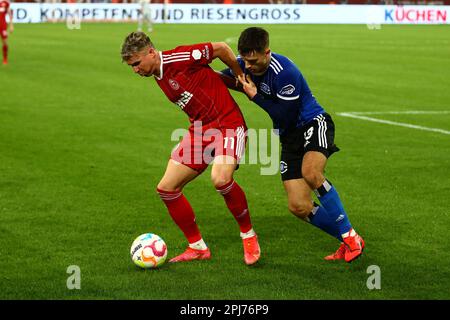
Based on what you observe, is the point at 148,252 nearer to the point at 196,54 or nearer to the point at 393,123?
the point at 196,54

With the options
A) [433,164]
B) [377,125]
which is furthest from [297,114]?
[377,125]

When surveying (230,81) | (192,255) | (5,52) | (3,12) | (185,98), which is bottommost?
(192,255)

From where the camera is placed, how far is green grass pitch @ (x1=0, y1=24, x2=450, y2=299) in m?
7.62

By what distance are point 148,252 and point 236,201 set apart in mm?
855

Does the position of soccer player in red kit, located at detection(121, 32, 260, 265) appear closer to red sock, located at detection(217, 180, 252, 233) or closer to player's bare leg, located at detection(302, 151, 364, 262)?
red sock, located at detection(217, 180, 252, 233)

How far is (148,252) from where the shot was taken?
8.01 m

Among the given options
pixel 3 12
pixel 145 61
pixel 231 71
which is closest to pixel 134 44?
pixel 145 61

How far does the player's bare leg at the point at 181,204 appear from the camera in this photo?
8.23m

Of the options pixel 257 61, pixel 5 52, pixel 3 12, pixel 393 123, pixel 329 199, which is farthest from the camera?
pixel 5 52

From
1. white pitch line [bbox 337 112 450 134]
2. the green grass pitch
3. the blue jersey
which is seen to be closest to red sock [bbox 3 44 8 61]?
the green grass pitch

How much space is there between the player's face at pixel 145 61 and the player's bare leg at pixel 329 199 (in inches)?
57.7

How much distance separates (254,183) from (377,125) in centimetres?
505

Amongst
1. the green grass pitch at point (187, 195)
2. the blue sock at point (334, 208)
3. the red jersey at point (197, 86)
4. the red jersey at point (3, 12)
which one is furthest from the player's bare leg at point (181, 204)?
the red jersey at point (3, 12)

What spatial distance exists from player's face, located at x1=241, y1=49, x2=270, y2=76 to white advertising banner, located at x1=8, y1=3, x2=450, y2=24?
40.7 m
